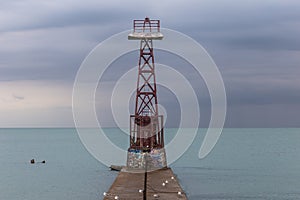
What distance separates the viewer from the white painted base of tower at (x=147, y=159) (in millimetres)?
73188

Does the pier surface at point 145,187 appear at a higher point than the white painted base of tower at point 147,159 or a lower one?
lower

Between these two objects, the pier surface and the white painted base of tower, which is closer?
the pier surface

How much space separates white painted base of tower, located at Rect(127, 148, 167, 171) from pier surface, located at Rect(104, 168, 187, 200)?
389cm

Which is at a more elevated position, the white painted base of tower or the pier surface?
the white painted base of tower

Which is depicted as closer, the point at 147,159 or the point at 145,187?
the point at 145,187

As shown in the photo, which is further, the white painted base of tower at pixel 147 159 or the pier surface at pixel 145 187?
the white painted base of tower at pixel 147 159

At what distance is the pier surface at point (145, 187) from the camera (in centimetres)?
4909

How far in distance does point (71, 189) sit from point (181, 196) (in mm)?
28472

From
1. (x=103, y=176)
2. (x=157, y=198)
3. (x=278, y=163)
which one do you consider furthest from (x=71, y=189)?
(x=278, y=163)

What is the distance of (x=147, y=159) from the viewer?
7319 cm

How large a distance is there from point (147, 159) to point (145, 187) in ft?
63.3

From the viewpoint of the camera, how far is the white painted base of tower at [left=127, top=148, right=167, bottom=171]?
7319 centimetres

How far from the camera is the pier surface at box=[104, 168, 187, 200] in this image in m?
49.1

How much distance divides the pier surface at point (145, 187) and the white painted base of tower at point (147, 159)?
389cm
